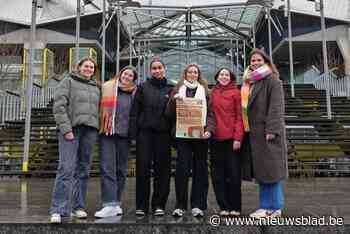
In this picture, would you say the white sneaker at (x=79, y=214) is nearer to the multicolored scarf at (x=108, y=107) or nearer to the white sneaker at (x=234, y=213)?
the multicolored scarf at (x=108, y=107)

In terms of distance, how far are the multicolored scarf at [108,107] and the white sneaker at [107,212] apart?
98 cm

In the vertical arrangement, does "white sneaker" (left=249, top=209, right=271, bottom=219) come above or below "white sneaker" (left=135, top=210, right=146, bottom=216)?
above

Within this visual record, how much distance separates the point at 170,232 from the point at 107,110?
70.6 inches

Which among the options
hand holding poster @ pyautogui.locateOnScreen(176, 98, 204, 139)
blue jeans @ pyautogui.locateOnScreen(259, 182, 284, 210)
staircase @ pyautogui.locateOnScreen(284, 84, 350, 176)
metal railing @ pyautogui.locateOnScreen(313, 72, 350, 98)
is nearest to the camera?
blue jeans @ pyautogui.locateOnScreen(259, 182, 284, 210)

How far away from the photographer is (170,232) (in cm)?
486

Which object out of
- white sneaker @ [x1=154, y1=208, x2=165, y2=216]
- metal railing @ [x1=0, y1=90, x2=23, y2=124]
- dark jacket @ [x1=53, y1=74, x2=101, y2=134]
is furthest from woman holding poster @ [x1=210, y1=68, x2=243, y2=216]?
metal railing @ [x1=0, y1=90, x2=23, y2=124]

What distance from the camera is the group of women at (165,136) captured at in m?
5.29

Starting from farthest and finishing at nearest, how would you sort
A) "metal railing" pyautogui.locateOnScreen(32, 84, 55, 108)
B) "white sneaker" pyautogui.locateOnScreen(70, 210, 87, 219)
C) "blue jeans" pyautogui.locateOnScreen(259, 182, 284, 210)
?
"metal railing" pyautogui.locateOnScreen(32, 84, 55, 108)
"white sneaker" pyautogui.locateOnScreen(70, 210, 87, 219)
"blue jeans" pyautogui.locateOnScreen(259, 182, 284, 210)

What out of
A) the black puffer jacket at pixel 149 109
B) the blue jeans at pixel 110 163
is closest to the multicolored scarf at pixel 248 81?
the black puffer jacket at pixel 149 109

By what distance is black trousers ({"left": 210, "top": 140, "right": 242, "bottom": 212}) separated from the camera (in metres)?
5.55

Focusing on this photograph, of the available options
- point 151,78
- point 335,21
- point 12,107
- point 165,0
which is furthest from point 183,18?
point 151,78

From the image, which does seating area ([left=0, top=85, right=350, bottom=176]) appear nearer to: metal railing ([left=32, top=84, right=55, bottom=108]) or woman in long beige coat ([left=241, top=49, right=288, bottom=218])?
metal railing ([left=32, top=84, right=55, bottom=108])

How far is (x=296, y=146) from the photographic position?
14.1m

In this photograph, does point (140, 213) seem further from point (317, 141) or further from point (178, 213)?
point (317, 141)
